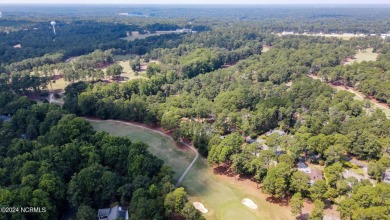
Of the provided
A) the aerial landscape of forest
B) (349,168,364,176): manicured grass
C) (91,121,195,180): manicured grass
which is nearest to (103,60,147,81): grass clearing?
the aerial landscape of forest

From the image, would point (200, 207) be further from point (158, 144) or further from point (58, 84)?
point (58, 84)

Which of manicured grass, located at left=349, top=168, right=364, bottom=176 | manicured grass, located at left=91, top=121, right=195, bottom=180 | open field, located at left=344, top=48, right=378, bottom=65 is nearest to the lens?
manicured grass, located at left=349, top=168, right=364, bottom=176

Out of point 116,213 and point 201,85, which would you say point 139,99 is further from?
point 116,213

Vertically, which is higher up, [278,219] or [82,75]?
[82,75]

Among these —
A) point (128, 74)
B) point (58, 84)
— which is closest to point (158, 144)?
point (58, 84)

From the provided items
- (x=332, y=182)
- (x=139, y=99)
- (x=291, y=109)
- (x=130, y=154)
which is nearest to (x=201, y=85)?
(x=139, y=99)

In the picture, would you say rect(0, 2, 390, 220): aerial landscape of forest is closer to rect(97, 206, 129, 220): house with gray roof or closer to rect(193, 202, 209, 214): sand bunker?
rect(97, 206, 129, 220): house with gray roof
